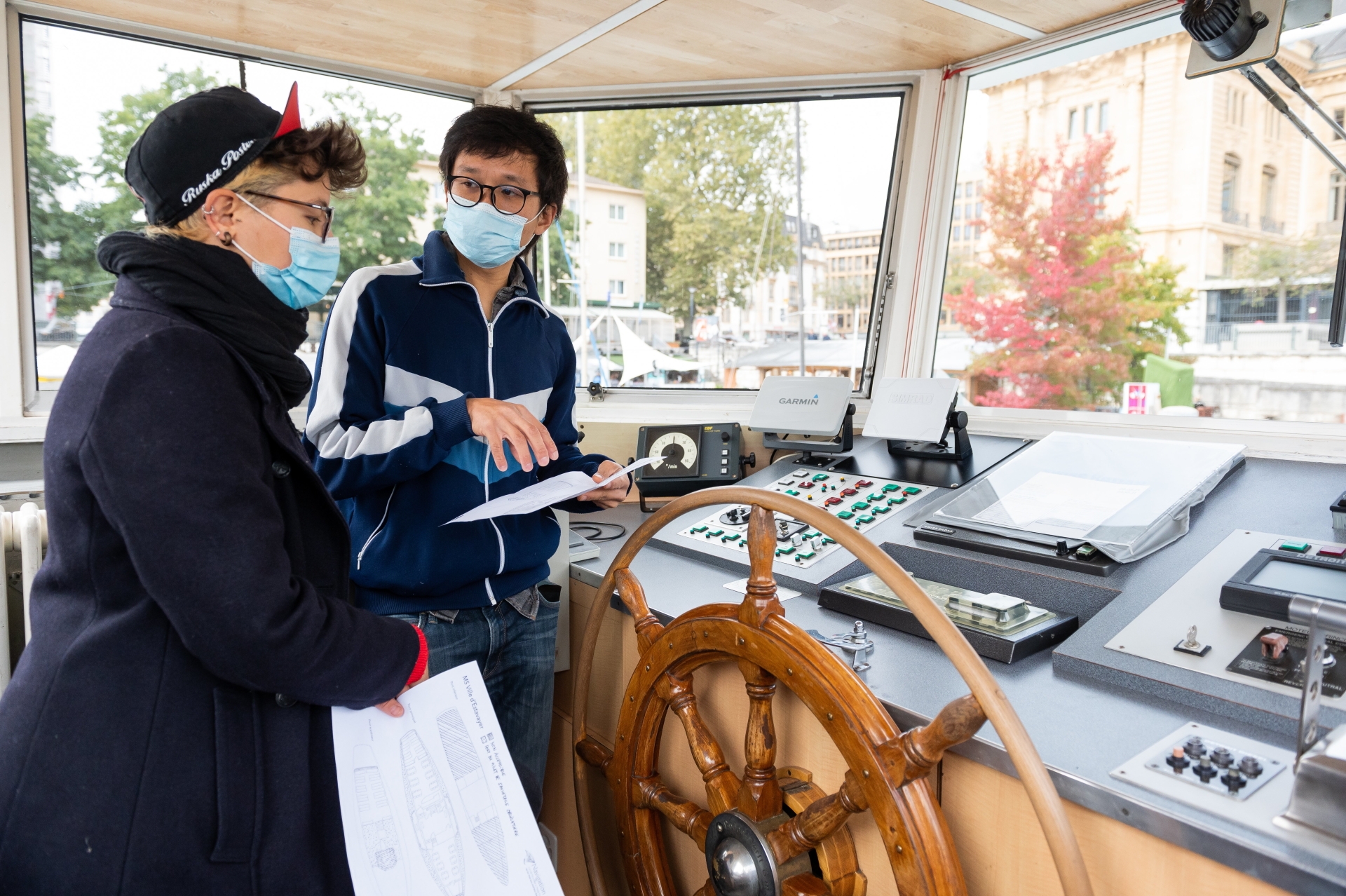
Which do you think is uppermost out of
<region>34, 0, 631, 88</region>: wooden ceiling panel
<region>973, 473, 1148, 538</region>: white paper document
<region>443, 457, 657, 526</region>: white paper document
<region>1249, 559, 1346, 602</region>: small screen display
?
<region>34, 0, 631, 88</region>: wooden ceiling panel

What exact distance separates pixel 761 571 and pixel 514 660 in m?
0.62

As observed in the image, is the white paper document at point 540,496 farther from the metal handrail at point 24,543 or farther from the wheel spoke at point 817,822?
the metal handrail at point 24,543

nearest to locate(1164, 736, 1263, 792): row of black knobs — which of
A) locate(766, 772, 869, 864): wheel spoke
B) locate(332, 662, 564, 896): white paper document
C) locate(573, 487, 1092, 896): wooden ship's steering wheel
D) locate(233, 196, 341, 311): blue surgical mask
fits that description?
locate(573, 487, 1092, 896): wooden ship's steering wheel

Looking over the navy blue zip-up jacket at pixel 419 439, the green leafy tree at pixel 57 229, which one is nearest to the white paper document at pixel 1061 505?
the navy blue zip-up jacket at pixel 419 439

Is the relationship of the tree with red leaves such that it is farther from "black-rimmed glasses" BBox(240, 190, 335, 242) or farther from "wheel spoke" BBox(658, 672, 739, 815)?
"black-rimmed glasses" BBox(240, 190, 335, 242)

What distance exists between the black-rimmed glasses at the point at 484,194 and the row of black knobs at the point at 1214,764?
4.01ft

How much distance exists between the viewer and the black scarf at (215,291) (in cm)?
85

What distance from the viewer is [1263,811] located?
2.47 feet

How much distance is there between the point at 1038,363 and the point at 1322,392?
0.62 metres

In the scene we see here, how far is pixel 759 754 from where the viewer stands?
1.12 m

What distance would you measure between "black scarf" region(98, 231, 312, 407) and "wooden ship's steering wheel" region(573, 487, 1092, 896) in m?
0.50

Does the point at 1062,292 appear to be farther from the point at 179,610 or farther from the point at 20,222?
the point at 20,222

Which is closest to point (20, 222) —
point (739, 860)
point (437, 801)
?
point (437, 801)

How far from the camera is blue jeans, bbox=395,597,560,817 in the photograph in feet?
4.56
